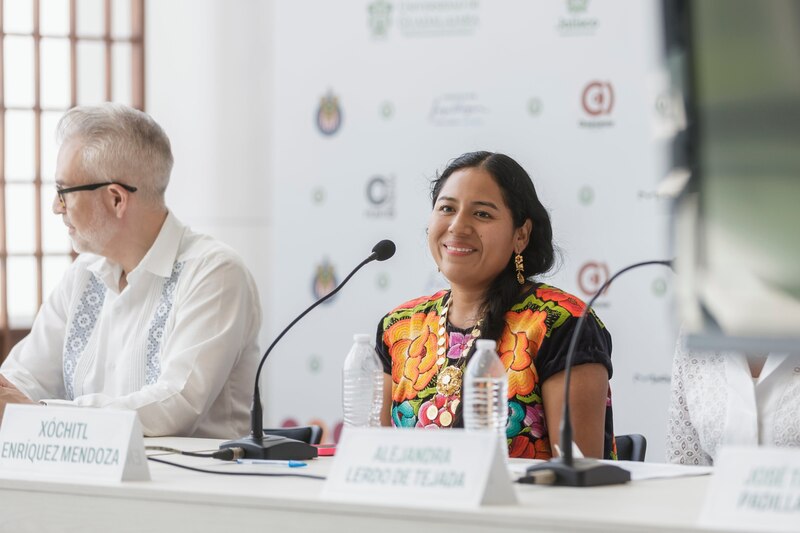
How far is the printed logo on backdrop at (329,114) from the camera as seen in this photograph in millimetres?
4449

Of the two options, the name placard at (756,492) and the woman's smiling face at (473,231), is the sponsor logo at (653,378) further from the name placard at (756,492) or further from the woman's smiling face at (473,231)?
the name placard at (756,492)

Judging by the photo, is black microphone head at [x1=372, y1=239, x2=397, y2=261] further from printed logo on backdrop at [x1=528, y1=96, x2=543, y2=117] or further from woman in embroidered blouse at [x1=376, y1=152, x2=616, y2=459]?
printed logo on backdrop at [x1=528, y1=96, x2=543, y2=117]

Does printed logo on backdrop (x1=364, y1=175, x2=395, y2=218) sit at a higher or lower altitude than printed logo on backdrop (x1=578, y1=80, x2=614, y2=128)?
lower

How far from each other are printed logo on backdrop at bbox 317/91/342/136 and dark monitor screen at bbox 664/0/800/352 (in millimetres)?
3366

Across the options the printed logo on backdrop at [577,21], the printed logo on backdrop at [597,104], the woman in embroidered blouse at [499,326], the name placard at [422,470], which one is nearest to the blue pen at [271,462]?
the name placard at [422,470]

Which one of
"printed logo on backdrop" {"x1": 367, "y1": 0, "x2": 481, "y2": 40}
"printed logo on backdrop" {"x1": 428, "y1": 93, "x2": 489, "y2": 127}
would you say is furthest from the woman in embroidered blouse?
"printed logo on backdrop" {"x1": 367, "y1": 0, "x2": 481, "y2": 40}

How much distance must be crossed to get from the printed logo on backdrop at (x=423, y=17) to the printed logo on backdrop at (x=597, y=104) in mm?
519

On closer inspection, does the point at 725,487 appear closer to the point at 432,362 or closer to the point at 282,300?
the point at 432,362

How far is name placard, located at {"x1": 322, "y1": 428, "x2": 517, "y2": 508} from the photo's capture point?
1497 mm

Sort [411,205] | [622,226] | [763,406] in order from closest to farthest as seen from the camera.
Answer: [763,406], [622,226], [411,205]

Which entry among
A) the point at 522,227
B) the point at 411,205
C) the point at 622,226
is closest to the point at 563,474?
the point at 522,227

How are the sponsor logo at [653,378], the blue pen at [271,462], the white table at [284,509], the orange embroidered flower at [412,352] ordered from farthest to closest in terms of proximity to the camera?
the sponsor logo at [653,378]
the orange embroidered flower at [412,352]
the blue pen at [271,462]
the white table at [284,509]

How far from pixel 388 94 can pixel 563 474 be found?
2851 mm

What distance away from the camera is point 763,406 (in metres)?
2.40
